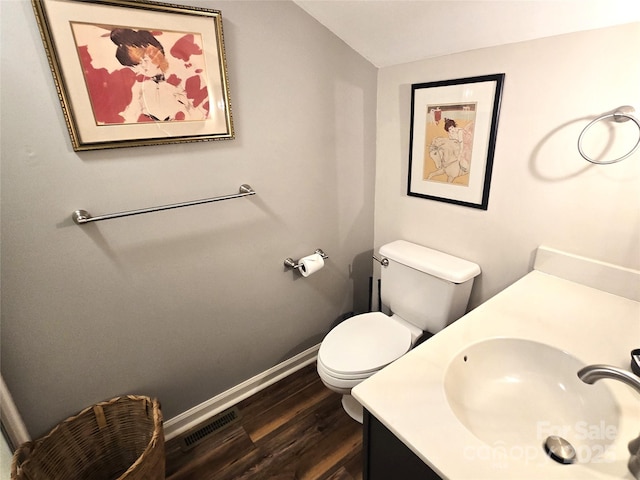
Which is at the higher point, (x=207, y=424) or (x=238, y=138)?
(x=238, y=138)

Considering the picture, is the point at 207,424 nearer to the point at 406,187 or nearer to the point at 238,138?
the point at 238,138

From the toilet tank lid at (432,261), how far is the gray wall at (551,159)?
73 millimetres

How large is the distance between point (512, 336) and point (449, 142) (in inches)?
36.2

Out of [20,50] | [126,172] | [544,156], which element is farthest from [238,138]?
[544,156]

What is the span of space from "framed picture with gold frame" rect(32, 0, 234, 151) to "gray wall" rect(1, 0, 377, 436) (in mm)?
46

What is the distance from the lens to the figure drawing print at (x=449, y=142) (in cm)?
146

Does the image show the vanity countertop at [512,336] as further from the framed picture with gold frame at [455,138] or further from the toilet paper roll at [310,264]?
the toilet paper roll at [310,264]

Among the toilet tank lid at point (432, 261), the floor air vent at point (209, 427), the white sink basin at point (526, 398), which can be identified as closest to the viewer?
the white sink basin at point (526, 398)

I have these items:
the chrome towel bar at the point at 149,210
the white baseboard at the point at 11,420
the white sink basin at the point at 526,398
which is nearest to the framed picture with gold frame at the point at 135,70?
the chrome towel bar at the point at 149,210

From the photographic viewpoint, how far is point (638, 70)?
1.02 m

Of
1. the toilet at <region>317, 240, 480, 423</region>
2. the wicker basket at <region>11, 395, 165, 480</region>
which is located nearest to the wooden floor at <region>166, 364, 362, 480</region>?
the toilet at <region>317, 240, 480, 423</region>

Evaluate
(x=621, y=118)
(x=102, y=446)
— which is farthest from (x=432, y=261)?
(x=102, y=446)

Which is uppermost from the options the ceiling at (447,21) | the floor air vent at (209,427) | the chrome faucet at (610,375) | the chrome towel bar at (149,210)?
the ceiling at (447,21)

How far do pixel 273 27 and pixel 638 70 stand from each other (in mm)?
1303
